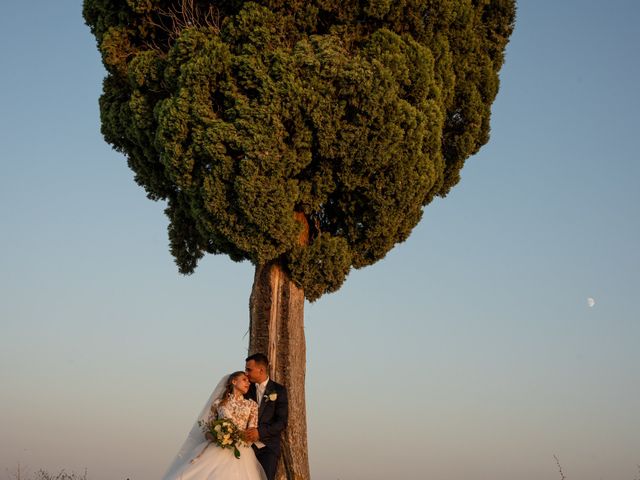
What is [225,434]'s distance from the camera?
1005cm

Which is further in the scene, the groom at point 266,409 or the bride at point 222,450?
the groom at point 266,409

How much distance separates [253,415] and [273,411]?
1.60 feet

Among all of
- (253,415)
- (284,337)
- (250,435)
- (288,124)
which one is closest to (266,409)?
(253,415)

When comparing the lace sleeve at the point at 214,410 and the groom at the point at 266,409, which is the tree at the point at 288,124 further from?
the lace sleeve at the point at 214,410

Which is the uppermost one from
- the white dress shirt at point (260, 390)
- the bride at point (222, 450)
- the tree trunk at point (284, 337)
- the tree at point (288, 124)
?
the tree at point (288, 124)

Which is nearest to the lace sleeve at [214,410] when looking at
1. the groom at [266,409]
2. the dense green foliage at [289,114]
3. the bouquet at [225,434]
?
the bouquet at [225,434]

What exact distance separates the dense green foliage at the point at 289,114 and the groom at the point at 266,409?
2.35 m

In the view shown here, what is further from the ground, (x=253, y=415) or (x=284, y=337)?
(x=284, y=337)

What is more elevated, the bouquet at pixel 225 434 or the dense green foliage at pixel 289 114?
the dense green foliage at pixel 289 114

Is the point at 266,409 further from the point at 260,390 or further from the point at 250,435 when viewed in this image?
the point at 250,435

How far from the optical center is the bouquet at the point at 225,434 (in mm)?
10047

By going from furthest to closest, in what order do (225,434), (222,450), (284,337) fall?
(284,337) < (222,450) < (225,434)

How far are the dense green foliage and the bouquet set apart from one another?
10.7 feet

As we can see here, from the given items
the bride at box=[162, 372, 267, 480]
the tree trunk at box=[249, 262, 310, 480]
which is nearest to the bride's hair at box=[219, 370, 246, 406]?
the bride at box=[162, 372, 267, 480]
